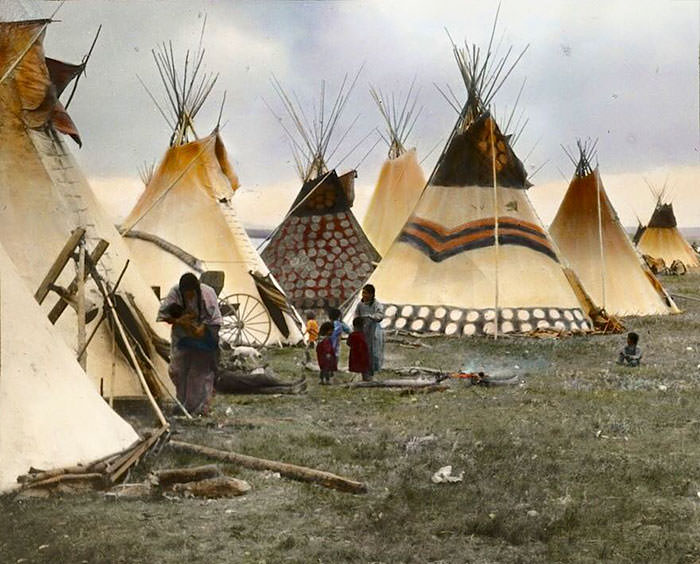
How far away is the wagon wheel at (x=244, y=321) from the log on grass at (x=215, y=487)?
515cm

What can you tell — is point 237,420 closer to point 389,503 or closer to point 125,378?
point 125,378

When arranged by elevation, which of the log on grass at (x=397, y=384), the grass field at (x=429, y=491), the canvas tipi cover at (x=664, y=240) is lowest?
the grass field at (x=429, y=491)

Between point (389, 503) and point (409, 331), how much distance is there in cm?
655

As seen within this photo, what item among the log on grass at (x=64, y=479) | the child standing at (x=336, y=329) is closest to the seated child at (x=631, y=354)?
the child standing at (x=336, y=329)

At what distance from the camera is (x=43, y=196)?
595 cm

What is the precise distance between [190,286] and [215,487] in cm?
186

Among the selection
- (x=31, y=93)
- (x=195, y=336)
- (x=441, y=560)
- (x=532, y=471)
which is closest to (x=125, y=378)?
(x=195, y=336)

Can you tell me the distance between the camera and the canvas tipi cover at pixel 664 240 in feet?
82.1

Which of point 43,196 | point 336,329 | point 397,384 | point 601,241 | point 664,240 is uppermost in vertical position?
point 664,240

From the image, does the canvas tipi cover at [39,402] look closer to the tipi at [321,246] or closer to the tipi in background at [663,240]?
the tipi at [321,246]

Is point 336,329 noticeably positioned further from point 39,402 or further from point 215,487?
point 39,402

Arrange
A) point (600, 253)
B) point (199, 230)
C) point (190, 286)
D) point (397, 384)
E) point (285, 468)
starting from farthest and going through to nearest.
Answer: point (600, 253) → point (199, 230) → point (397, 384) → point (190, 286) → point (285, 468)

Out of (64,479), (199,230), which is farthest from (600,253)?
(64,479)

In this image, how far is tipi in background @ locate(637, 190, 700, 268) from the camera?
25031mm
